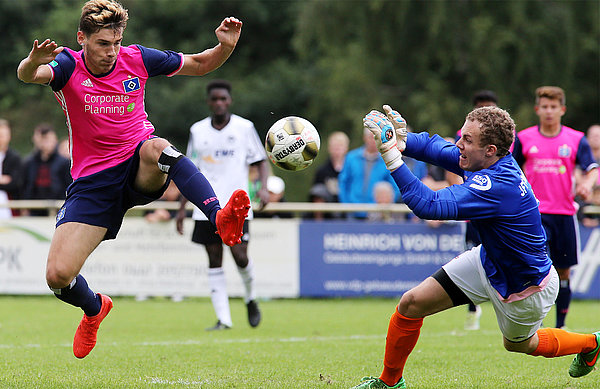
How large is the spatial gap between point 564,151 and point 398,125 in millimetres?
3860

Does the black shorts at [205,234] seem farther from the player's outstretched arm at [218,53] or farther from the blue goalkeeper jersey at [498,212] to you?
the blue goalkeeper jersey at [498,212]

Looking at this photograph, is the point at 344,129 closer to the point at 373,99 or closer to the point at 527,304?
the point at 373,99

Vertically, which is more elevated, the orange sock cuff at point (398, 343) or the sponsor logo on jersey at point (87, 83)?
the sponsor logo on jersey at point (87, 83)

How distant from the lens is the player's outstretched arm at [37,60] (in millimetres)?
5469

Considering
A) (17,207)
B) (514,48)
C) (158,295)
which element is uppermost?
(514,48)

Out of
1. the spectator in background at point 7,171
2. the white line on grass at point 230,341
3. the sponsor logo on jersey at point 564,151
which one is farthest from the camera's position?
the spectator in background at point 7,171

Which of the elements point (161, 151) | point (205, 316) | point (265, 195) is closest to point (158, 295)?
point (205, 316)

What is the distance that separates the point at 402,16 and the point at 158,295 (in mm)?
15823

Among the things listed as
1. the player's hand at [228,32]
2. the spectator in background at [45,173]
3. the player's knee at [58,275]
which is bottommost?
the player's knee at [58,275]

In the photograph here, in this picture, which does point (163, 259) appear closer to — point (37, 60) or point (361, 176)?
point (361, 176)

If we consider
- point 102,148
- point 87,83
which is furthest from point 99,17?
point 102,148

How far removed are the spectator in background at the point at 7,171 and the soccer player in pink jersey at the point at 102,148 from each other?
7.97 m

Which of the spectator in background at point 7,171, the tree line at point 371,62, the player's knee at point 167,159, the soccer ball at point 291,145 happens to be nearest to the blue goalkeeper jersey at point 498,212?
the soccer ball at point 291,145

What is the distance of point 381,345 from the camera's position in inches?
319
